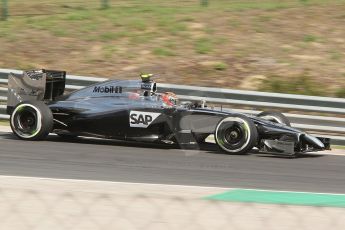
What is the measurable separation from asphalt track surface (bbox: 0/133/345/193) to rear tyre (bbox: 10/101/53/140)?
17 cm

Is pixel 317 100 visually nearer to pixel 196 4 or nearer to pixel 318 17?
pixel 318 17

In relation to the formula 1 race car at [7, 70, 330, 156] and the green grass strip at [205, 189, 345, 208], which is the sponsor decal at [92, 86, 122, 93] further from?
the green grass strip at [205, 189, 345, 208]

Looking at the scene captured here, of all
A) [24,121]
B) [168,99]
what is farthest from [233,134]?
[24,121]

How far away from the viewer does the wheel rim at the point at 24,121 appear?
1127 centimetres

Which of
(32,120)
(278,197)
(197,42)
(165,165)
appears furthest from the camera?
(197,42)

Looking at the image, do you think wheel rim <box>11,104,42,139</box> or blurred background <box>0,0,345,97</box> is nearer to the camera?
wheel rim <box>11,104,42,139</box>

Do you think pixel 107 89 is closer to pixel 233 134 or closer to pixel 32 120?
pixel 32 120

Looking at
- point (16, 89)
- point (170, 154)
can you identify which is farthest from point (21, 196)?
point (16, 89)

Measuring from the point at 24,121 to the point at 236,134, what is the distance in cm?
328

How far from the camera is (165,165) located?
31.8 ft

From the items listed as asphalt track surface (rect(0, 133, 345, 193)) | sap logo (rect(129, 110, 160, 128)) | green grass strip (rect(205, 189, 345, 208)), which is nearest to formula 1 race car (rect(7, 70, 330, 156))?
sap logo (rect(129, 110, 160, 128))

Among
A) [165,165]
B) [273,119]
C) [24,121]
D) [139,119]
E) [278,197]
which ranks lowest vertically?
[165,165]

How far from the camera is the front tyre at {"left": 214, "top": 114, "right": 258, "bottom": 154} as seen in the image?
10312 mm

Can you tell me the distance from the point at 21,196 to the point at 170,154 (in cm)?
564
